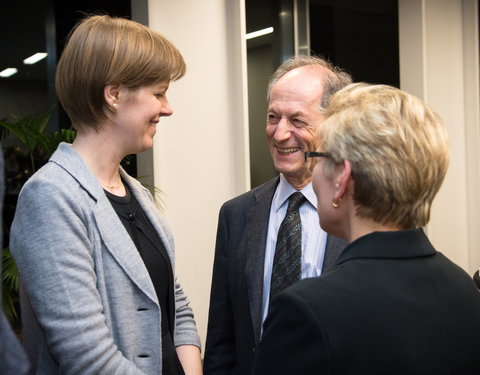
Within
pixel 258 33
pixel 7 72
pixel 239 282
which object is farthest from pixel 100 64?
pixel 258 33

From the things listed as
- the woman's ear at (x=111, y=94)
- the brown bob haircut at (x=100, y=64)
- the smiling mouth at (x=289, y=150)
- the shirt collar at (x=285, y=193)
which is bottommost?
the shirt collar at (x=285, y=193)

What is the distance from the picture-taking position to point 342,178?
52.7 inches

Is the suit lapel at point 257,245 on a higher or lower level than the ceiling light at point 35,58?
lower

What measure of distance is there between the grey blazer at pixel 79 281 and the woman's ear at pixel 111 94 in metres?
0.17

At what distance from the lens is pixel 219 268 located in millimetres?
2195

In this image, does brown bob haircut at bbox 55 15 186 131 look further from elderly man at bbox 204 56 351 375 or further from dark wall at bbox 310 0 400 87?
dark wall at bbox 310 0 400 87

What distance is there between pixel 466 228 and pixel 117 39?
5444 millimetres

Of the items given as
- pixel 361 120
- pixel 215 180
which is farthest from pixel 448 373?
pixel 215 180

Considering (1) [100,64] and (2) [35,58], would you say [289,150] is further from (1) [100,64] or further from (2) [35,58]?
(2) [35,58]

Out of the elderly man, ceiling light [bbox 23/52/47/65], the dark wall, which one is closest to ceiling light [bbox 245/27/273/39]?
the dark wall

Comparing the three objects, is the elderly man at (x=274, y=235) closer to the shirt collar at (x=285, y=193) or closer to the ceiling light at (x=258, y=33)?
the shirt collar at (x=285, y=193)

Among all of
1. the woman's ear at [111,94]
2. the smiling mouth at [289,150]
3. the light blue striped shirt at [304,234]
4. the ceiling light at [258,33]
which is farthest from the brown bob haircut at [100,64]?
the ceiling light at [258,33]

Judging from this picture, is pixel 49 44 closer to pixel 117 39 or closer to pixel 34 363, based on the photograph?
pixel 117 39

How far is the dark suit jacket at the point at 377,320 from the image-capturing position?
117cm
